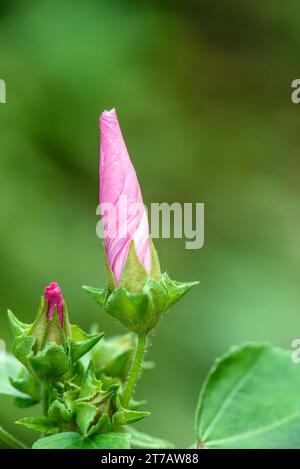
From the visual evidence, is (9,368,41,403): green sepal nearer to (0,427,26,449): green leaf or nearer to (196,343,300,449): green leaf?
(0,427,26,449): green leaf

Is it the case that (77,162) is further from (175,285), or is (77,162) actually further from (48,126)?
(175,285)

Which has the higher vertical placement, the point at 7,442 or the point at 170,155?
the point at 170,155

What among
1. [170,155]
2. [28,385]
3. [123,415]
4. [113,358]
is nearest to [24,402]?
[28,385]

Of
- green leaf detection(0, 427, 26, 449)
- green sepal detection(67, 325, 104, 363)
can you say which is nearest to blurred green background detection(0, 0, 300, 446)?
green leaf detection(0, 427, 26, 449)

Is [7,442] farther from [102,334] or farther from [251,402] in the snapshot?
[251,402]
